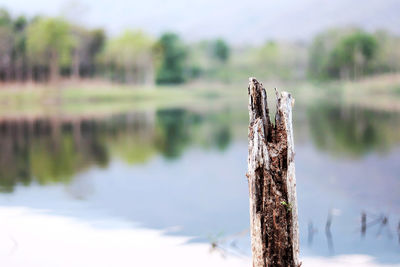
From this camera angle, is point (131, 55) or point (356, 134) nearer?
point (356, 134)

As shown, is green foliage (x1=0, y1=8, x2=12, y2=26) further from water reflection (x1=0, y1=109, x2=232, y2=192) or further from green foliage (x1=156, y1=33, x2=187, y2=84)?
water reflection (x1=0, y1=109, x2=232, y2=192)

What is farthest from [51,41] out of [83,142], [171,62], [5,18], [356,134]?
[356,134]

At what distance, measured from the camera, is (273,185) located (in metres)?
5.47

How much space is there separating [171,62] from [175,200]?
8747 cm

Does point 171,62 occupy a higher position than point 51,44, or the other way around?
point 51,44

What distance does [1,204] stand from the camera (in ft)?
37.3

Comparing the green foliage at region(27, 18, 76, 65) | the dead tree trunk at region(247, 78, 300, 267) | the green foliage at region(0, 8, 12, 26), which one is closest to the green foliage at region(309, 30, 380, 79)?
the green foliage at region(27, 18, 76, 65)

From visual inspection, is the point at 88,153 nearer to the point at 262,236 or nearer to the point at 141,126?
the point at 141,126

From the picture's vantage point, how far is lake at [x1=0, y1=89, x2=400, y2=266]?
8109 millimetres

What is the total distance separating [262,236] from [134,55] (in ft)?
238

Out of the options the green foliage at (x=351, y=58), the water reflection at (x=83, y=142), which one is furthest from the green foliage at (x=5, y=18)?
the green foliage at (x=351, y=58)

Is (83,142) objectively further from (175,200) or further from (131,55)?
(131,55)

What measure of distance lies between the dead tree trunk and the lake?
2.28 metres

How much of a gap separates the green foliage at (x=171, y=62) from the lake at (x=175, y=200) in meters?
71.6
